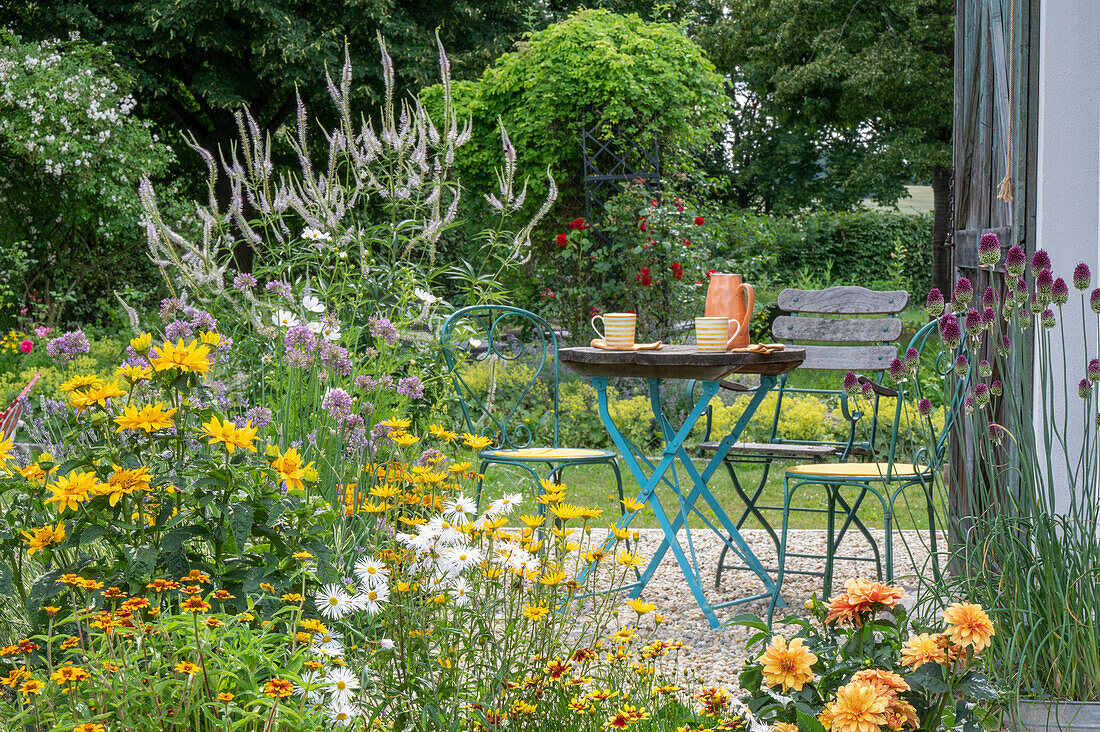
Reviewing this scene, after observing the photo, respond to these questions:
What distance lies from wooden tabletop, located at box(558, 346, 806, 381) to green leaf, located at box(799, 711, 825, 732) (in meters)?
1.64

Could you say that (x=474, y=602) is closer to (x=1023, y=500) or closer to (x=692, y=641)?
(x=1023, y=500)

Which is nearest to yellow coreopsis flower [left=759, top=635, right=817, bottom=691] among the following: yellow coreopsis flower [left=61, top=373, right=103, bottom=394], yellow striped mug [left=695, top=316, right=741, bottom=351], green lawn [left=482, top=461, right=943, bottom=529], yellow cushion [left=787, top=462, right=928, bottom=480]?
yellow coreopsis flower [left=61, top=373, right=103, bottom=394]

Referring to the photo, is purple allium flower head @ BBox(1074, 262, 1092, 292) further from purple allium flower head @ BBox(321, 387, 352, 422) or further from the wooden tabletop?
purple allium flower head @ BBox(321, 387, 352, 422)

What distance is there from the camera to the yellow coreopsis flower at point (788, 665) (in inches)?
58.7

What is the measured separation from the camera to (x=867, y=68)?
489 inches

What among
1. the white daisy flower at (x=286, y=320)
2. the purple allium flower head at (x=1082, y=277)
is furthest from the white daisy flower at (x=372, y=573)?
the purple allium flower head at (x=1082, y=277)

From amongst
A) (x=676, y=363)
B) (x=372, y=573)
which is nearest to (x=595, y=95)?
(x=676, y=363)

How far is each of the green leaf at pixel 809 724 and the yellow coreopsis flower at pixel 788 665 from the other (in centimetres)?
4

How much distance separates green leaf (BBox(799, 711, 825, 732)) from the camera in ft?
4.80

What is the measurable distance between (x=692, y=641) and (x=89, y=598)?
6.37 feet

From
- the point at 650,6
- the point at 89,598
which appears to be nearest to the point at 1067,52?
the point at 89,598

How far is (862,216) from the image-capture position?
1496cm

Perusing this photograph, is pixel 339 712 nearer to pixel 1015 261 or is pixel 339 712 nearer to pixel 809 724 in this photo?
pixel 809 724

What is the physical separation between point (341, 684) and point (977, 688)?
3.33 ft
